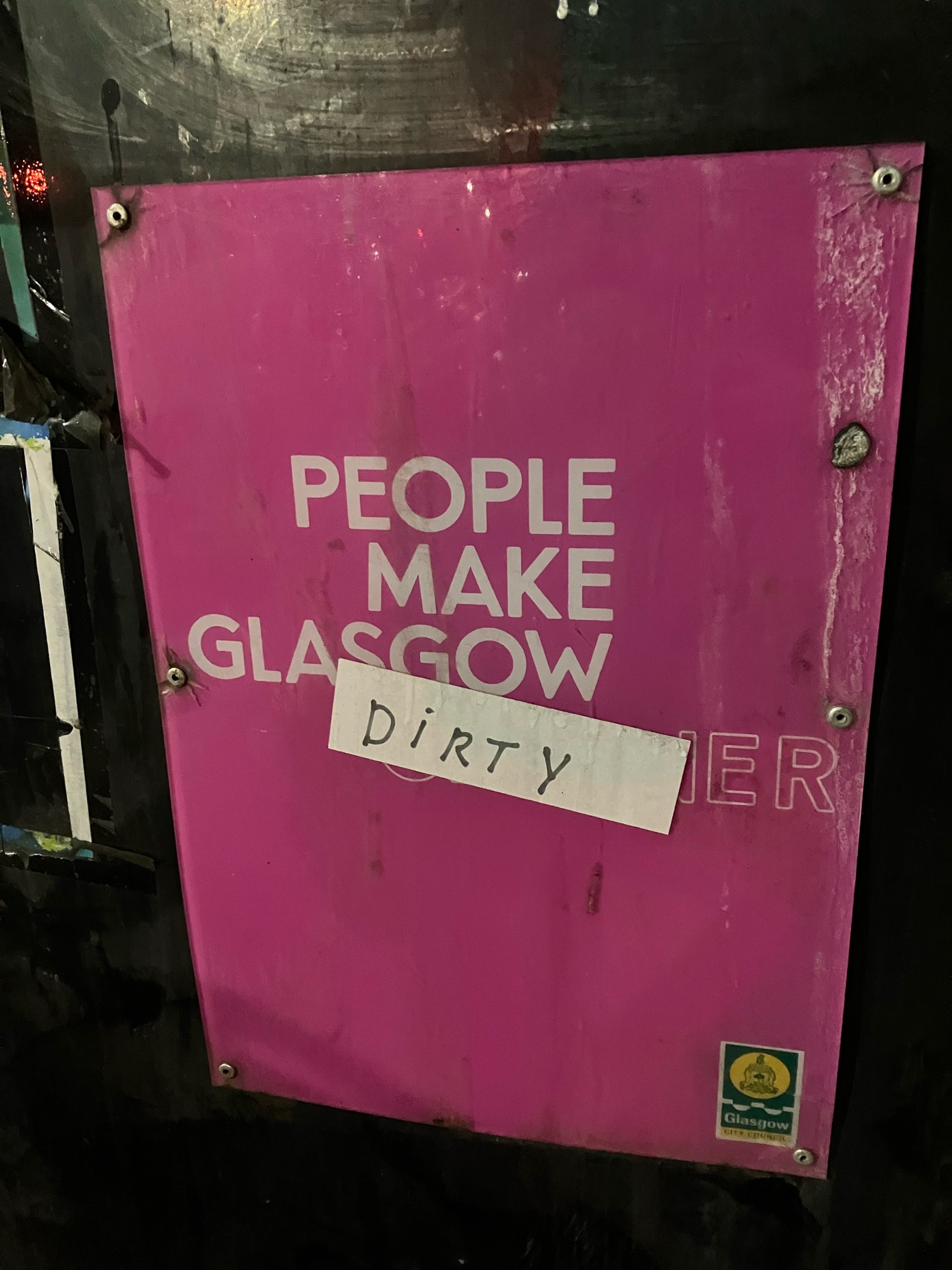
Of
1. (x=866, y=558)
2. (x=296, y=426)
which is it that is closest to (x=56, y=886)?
(x=296, y=426)

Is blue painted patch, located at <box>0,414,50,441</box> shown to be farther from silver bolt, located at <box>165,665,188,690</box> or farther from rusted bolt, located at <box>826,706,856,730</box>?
rusted bolt, located at <box>826,706,856,730</box>

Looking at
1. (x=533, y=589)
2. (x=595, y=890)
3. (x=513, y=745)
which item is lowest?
(x=595, y=890)

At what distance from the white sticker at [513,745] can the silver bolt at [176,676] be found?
12 cm

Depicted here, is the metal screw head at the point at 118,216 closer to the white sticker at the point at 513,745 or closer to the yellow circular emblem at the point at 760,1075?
the white sticker at the point at 513,745

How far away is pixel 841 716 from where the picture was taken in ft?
1.92

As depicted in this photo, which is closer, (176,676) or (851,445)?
(851,445)

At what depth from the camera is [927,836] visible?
2.04 feet

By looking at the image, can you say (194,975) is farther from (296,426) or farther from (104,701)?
(296,426)

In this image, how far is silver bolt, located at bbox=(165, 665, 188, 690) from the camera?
0.67m

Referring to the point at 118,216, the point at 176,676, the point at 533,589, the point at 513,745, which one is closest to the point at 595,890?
the point at 513,745

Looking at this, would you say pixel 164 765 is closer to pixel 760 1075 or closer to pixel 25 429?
pixel 25 429

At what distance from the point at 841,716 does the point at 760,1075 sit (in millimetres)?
305

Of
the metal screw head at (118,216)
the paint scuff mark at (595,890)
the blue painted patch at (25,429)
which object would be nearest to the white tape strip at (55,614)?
the blue painted patch at (25,429)

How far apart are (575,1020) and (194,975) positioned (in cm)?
33
